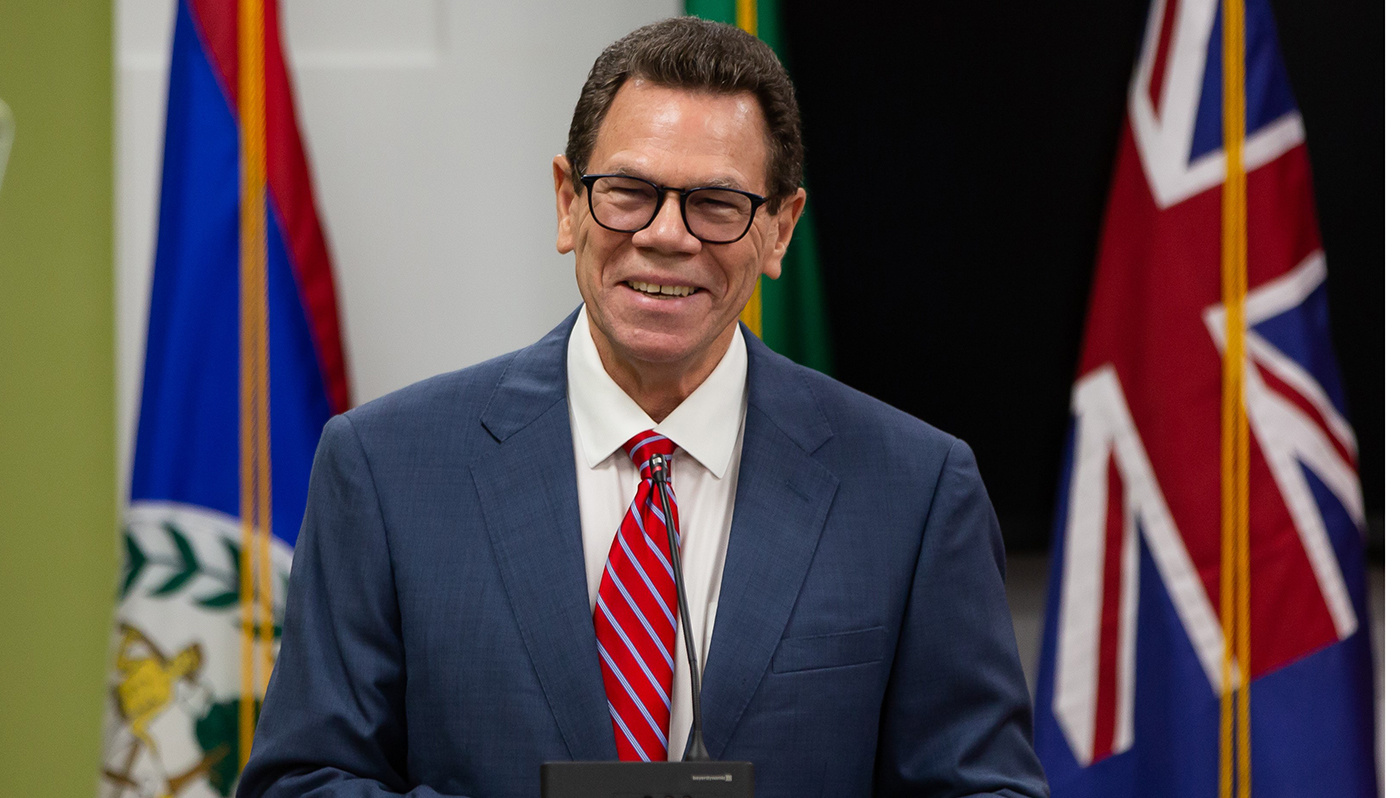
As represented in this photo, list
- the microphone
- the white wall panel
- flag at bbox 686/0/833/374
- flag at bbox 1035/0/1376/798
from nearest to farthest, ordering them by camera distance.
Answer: the microphone < flag at bbox 1035/0/1376/798 < flag at bbox 686/0/833/374 < the white wall panel

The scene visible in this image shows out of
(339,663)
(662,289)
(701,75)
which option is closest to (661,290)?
(662,289)

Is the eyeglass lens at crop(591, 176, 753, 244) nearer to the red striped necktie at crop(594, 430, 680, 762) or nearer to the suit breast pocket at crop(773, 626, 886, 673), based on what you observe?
the red striped necktie at crop(594, 430, 680, 762)

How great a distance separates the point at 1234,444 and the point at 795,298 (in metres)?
0.84

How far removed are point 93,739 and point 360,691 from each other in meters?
1.63

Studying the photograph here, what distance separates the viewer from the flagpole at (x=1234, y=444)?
2.28 metres

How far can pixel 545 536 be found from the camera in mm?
1247

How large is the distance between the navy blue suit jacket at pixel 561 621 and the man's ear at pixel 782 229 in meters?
0.17

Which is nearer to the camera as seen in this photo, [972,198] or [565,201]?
[565,201]

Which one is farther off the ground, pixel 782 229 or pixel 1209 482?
pixel 782 229

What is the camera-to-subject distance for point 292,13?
255cm

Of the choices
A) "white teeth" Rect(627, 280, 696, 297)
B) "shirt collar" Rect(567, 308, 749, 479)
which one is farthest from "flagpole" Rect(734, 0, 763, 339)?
"white teeth" Rect(627, 280, 696, 297)

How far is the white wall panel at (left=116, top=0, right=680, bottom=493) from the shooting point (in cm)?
256

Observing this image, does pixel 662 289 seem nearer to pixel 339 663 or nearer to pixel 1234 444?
pixel 339 663

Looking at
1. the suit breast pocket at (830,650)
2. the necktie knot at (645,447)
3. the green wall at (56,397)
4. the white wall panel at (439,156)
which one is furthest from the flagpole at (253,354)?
the suit breast pocket at (830,650)
